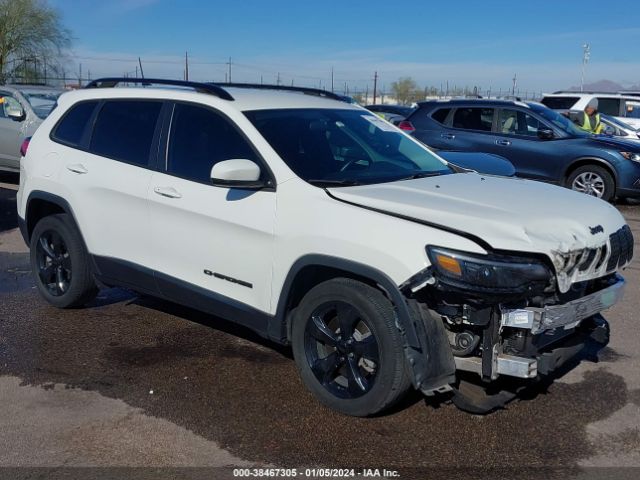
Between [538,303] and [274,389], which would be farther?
[274,389]

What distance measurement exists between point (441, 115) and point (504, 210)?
9.71m

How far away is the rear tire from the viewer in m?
12.0

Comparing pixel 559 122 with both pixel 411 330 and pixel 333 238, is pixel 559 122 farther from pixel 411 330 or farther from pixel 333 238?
pixel 411 330

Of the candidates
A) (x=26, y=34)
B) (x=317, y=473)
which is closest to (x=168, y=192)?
(x=317, y=473)

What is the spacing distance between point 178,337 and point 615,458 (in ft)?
10.2

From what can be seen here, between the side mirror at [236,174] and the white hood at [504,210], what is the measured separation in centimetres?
47

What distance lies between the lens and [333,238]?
3.88 meters

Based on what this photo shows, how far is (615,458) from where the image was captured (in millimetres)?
3668

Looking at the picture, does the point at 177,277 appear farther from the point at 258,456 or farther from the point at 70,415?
the point at 258,456

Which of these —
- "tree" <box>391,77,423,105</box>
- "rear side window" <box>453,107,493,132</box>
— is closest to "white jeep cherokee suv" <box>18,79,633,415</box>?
"rear side window" <box>453,107,493,132</box>

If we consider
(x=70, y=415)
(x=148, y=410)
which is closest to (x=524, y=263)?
(x=148, y=410)

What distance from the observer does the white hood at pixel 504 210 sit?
3.56 meters

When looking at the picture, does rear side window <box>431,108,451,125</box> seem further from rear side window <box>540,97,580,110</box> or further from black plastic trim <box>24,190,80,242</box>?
black plastic trim <box>24,190,80,242</box>

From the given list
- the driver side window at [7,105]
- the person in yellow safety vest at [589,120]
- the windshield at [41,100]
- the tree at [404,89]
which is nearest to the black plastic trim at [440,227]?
the windshield at [41,100]
